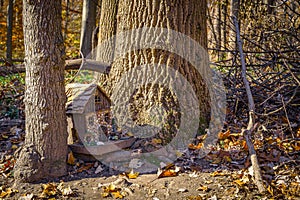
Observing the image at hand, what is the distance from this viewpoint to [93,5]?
1038cm

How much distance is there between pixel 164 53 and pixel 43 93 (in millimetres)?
1470

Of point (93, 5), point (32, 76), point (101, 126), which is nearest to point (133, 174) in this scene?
point (101, 126)

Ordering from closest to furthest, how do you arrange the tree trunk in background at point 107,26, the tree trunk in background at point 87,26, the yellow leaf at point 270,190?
1. the yellow leaf at point 270,190
2. the tree trunk in background at point 107,26
3. the tree trunk in background at point 87,26

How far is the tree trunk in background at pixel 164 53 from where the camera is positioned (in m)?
4.04

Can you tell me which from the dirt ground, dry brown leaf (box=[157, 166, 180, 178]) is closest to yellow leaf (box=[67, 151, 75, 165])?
the dirt ground

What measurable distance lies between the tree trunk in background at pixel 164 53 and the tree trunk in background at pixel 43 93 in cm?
97

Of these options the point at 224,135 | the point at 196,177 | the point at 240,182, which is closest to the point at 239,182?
the point at 240,182

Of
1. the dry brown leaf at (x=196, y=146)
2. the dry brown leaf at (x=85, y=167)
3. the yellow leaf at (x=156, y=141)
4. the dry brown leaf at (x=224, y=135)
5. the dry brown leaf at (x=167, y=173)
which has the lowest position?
the dry brown leaf at (x=85, y=167)

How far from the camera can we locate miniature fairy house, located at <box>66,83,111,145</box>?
3.68 metres

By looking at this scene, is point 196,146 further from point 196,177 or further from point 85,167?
point 85,167

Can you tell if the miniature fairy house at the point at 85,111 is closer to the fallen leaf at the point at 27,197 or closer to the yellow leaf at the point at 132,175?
the yellow leaf at the point at 132,175

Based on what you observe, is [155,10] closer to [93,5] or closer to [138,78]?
[138,78]

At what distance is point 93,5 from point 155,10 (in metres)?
6.83

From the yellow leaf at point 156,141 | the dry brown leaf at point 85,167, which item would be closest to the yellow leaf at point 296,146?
the yellow leaf at point 156,141
